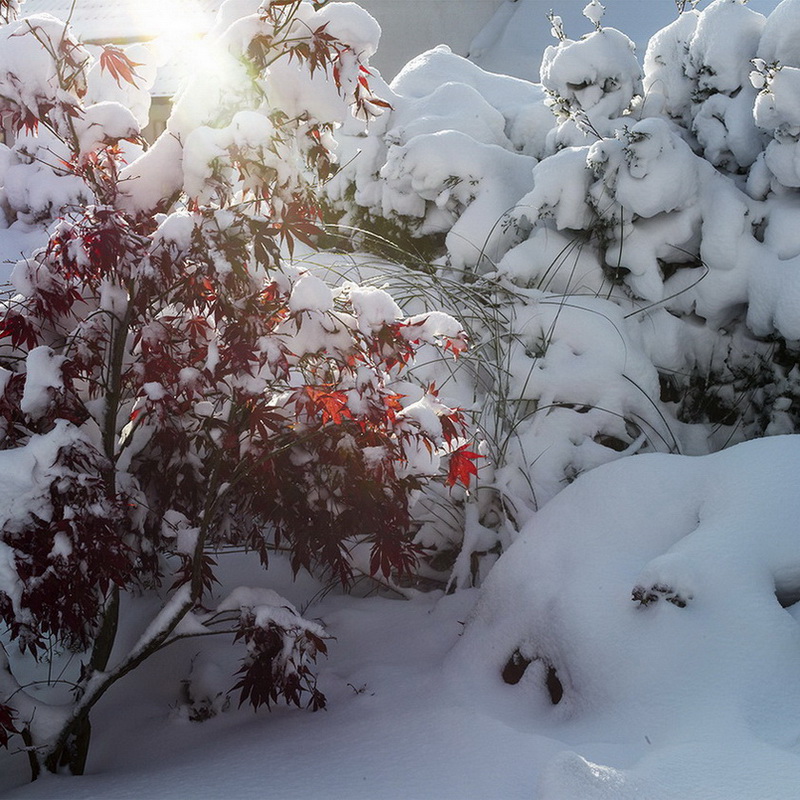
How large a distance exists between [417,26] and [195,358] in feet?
32.4

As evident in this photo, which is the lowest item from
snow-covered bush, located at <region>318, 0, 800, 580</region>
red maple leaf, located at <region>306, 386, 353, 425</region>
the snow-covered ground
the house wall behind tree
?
the snow-covered ground

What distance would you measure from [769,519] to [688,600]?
340 mm

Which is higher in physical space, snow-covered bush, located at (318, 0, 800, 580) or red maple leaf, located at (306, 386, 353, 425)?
snow-covered bush, located at (318, 0, 800, 580)

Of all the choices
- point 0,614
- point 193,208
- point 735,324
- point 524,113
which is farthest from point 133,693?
point 524,113

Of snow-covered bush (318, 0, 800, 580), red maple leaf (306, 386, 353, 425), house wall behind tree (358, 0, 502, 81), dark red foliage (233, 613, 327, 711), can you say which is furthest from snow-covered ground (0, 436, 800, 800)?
house wall behind tree (358, 0, 502, 81)

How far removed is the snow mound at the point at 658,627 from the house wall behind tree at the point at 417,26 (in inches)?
356

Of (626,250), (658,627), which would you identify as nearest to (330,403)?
(658,627)

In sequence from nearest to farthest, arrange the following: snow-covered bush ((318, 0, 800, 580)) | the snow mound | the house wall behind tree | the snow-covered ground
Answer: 1. the snow mound
2. the snow-covered ground
3. snow-covered bush ((318, 0, 800, 580))
4. the house wall behind tree

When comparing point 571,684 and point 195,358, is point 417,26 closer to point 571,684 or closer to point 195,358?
point 195,358

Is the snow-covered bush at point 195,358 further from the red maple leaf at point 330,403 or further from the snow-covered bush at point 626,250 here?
the snow-covered bush at point 626,250

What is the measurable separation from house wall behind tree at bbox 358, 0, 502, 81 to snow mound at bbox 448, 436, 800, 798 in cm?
904

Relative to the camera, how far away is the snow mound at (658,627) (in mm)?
1797

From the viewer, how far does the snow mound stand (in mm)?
1797

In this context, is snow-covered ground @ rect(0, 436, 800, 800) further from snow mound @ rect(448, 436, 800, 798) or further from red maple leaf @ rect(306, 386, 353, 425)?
red maple leaf @ rect(306, 386, 353, 425)
